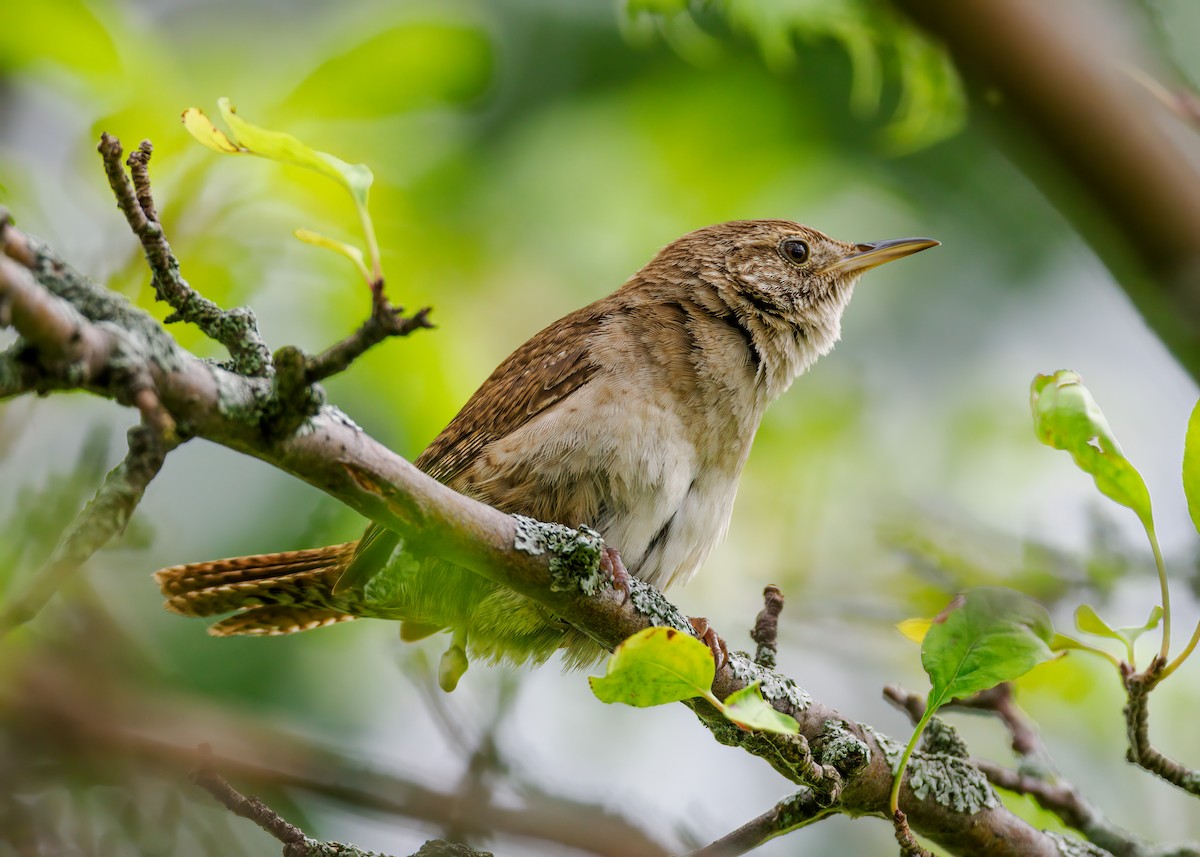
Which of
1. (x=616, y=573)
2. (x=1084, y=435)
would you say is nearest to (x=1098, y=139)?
(x=1084, y=435)

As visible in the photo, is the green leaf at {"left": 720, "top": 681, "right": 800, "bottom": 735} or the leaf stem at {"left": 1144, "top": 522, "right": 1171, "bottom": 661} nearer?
the green leaf at {"left": 720, "top": 681, "right": 800, "bottom": 735}

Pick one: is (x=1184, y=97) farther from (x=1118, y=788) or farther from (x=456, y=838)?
(x=1118, y=788)

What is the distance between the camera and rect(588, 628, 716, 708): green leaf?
2104 mm

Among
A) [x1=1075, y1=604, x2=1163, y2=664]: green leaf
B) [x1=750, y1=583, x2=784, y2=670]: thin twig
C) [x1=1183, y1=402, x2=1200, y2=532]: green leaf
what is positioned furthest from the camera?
[x1=750, y1=583, x2=784, y2=670]: thin twig

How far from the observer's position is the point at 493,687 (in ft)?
15.3

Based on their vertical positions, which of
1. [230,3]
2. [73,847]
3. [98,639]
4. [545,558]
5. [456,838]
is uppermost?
[230,3]

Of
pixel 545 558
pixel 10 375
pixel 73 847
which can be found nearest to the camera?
pixel 10 375

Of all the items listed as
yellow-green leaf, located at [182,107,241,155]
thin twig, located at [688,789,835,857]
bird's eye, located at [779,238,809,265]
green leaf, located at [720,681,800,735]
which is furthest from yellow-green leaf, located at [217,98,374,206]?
bird's eye, located at [779,238,809,265]

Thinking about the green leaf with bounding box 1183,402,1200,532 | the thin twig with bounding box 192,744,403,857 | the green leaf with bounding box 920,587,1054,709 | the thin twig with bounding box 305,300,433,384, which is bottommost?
the thin twig with bounding box 192,744,403,857

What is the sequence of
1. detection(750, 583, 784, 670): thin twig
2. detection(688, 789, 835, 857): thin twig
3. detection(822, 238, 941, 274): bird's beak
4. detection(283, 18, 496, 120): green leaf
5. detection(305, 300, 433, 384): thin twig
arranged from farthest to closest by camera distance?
detection(822, 238, 941, 274): bird's beak → detection(283, 18, 496, 120): green leaf → detection(750, 583, 784, 670): thin twig → detection(688, 789, 835, 857): thin twig → detection(305, 300, 433, 384): thin twig

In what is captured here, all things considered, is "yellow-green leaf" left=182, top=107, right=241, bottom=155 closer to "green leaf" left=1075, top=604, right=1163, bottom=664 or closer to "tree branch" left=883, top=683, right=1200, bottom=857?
"green leaf" left=1075, top=604, right=1163, bottom=664

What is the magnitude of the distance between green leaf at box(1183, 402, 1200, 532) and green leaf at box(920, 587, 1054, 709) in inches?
15.1

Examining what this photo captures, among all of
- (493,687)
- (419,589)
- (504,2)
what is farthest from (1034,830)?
(504,2)

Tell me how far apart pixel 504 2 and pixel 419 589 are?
14.1ft
